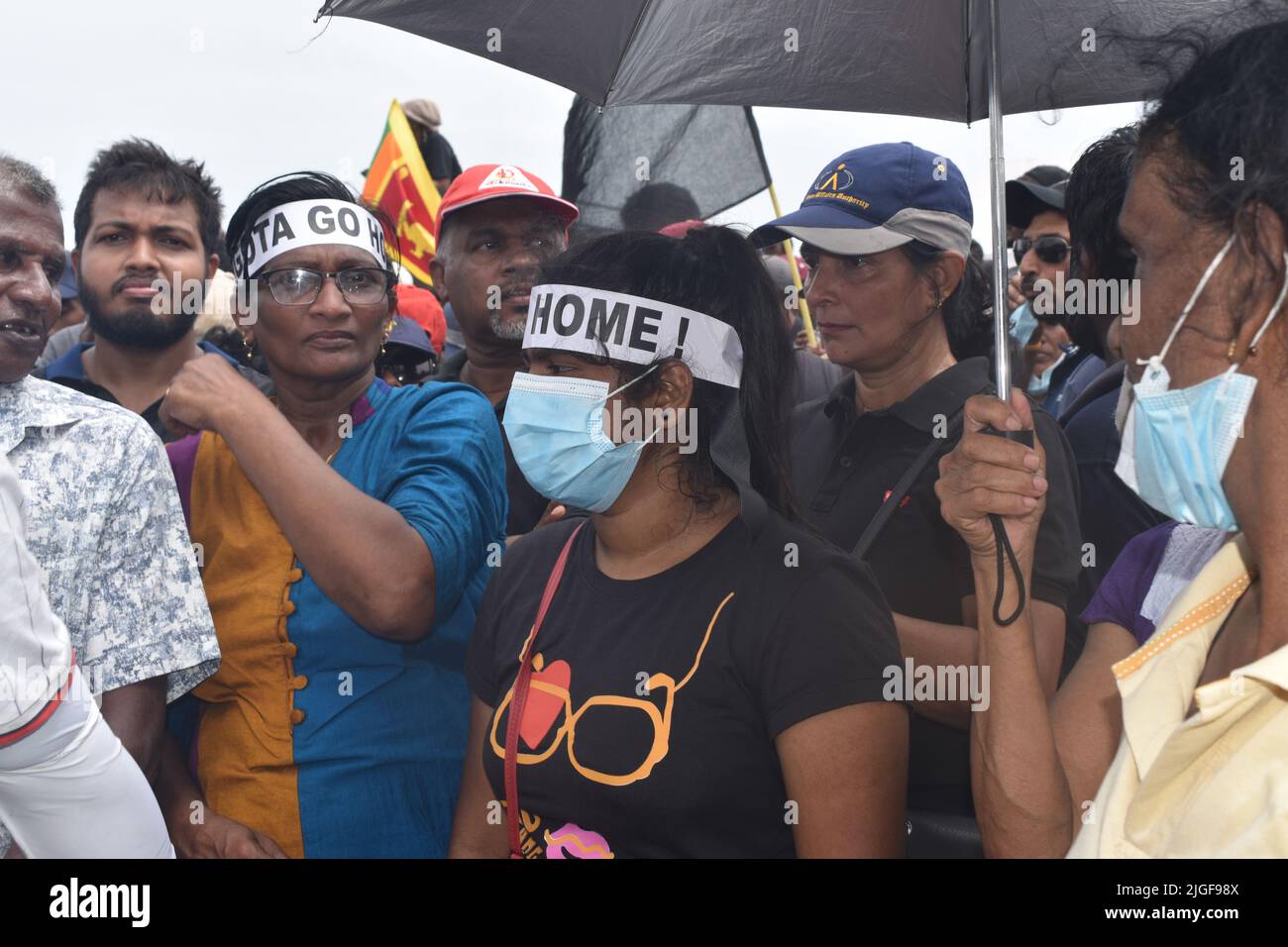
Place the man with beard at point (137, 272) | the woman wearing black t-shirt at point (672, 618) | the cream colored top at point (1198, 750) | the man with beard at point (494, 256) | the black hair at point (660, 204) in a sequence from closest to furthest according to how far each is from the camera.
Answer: the cream colored top at point (1198, 750) < the woman wearing black t-shirt at point (672, 618) < the man with beard at point (137, 272) < the man with beard at point (494, 256) < the black hair at point (660, 204)

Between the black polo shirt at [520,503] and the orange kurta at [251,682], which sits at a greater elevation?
the black polo shirt at [520,503]

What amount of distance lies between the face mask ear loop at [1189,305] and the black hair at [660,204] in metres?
2.80

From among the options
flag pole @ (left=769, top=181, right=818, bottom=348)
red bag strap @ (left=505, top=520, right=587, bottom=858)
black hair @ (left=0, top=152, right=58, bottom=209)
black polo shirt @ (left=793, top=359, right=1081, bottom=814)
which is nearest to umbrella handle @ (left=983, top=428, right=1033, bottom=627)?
black polo shirt @ (left=793, top=359, right=1081, bottom=814)

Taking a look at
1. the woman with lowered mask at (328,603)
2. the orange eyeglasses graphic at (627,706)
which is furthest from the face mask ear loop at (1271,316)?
the woman with lowered mask at (328,603)

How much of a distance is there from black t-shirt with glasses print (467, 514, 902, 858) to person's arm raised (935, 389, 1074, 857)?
213mm

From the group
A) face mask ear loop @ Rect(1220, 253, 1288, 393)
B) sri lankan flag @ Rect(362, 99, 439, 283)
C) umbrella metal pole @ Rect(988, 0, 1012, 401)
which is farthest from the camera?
sri lankan flag @ Rect(362, 99, 439, 283)

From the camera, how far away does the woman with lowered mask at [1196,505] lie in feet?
5.16

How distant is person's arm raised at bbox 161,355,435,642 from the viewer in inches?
103

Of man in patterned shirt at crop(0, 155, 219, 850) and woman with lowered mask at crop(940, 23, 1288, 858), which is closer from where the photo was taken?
woman with lowered mask at crop(940, 23, 1288, 858)

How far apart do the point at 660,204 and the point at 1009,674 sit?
285 cm

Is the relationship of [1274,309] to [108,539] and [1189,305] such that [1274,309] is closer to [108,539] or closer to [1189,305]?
[1189,305]

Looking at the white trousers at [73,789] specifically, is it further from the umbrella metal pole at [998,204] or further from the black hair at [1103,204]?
the black hair at [1103,204]

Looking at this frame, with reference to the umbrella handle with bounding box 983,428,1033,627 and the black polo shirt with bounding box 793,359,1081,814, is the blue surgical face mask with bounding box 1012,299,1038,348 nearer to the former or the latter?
the black polo shirt with bounding box 793,359,1081,814

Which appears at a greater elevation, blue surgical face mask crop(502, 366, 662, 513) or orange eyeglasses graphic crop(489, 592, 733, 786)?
blue surgical face mask crop(502, 366, 662, 513)
